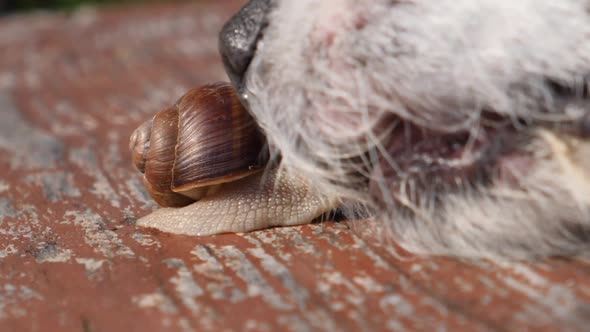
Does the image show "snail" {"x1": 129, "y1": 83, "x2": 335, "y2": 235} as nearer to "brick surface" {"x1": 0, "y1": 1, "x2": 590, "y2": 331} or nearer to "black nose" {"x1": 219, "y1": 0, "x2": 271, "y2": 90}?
"brick surface" {"x1": 0, "y1": 1, "x2": 590, "y2": 331}

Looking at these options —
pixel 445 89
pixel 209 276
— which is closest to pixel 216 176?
pixel 209 276

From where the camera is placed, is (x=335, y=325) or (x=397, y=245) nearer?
(x=335, y=325)

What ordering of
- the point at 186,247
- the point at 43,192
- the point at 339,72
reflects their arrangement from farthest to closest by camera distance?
the point at 43,192, the point at 186,247, the point at 339,72

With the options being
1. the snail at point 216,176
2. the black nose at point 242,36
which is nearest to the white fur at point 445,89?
the black nose at point 242,36

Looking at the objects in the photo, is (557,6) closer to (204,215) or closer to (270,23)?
(270,23)

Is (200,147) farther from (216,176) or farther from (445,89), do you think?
(445,89)

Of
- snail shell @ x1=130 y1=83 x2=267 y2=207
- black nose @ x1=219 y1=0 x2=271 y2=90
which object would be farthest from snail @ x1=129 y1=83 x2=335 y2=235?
black nose @ x1=219 y1=0 x2=271 y2=90

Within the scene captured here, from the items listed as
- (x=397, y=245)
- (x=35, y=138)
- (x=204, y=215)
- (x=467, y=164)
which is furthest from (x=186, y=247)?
(x=35, y=138)
